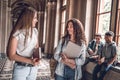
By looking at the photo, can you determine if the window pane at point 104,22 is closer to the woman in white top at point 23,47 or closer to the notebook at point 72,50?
the notebook at point 72,50

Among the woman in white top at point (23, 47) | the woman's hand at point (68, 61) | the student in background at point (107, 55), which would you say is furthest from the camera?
the student in background at point (107, 55)

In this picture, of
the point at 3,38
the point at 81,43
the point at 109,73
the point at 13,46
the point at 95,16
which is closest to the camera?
the point at 13,46

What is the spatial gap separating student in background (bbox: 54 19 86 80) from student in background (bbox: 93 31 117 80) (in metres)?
2.01

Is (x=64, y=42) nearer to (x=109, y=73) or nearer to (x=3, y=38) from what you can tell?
(x=109, y=73)

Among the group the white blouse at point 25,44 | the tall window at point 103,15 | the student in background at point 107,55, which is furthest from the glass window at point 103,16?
the white blouse at point 25,44

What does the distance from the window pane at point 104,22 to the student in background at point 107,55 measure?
1550mm

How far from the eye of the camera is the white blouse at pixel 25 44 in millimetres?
2667

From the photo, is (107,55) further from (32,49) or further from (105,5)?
(32,49)

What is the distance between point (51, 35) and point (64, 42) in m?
11.8

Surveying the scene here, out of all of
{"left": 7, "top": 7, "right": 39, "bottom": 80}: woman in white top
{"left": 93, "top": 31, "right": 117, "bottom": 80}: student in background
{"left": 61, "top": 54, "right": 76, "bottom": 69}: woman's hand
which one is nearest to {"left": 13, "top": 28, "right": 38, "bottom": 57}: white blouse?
{"left": 7, "top": 7, "right": 39, "bottom": 80}: woman in white top

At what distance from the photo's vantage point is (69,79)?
3.09 metres

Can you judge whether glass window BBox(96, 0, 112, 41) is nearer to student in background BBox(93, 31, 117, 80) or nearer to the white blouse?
student in background BBox(93, 31, 117, 80)

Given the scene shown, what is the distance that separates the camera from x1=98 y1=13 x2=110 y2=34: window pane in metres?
6.60

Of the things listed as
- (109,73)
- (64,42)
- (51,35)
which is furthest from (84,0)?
(51,35)
